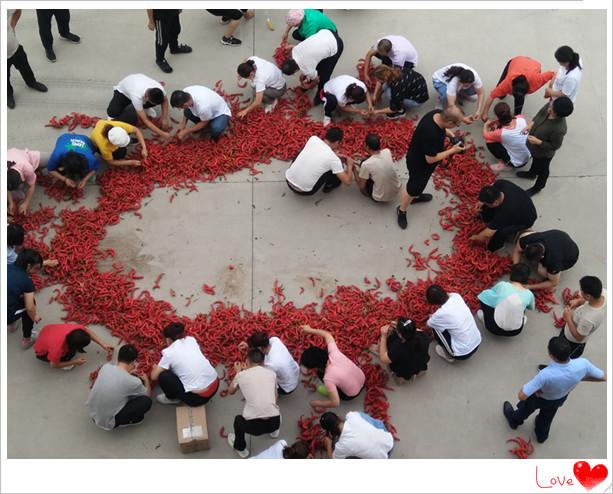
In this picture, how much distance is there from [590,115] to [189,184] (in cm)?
546

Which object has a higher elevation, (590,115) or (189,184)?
(590,115)

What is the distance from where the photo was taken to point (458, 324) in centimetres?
630

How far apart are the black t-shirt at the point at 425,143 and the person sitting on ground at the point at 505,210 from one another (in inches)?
26.8

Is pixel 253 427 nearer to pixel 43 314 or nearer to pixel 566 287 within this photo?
pixel 43 314

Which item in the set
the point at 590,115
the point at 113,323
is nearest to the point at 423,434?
the point at 113,323

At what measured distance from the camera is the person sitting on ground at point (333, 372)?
5.98 metres

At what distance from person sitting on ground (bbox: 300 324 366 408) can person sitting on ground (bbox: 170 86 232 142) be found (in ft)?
10.3

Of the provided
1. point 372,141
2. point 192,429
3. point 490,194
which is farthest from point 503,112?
point 192,429

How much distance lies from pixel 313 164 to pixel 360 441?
3.19 m

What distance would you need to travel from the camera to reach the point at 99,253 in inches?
283

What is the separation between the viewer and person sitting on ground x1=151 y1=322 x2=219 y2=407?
595cm

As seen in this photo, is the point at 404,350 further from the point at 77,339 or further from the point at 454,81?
the point at 454,81

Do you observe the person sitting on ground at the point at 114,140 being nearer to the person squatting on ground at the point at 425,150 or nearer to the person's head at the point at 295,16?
the person's head at the point at 295,16

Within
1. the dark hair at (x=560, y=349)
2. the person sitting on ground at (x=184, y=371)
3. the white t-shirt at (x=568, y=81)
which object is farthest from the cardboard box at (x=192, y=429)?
the white t-shirt at (x=568, y=81)
